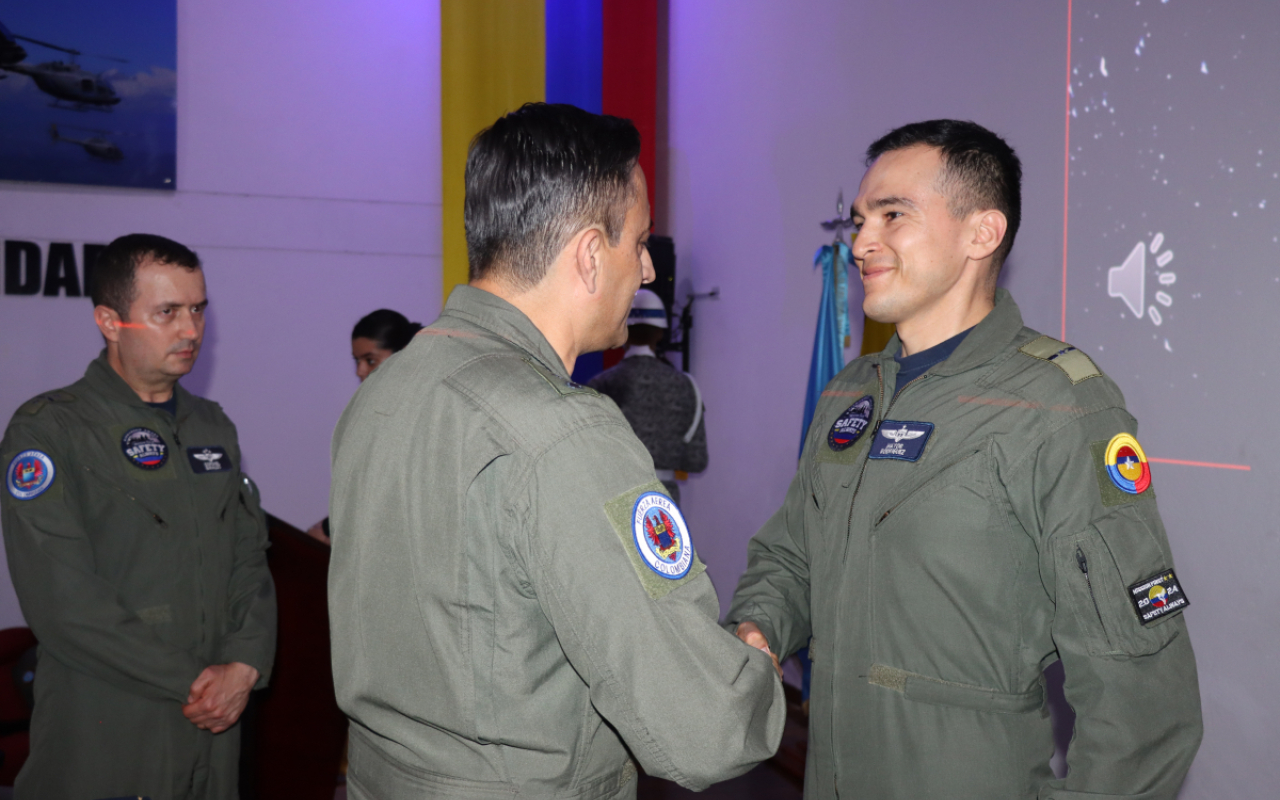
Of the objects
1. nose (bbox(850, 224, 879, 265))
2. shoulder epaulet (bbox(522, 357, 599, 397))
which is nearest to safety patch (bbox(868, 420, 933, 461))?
nose (bbox(850, 224, 879, 265))

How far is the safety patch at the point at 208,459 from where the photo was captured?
6.97ft

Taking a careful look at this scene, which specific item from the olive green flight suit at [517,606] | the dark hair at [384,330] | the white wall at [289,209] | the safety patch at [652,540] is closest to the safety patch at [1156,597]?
the olive green flight suit at [517,606]

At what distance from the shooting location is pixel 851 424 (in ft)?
5.04

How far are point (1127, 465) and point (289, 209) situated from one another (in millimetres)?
4600

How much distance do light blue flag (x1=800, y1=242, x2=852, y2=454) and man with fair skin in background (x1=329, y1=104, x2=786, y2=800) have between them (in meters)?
2.50

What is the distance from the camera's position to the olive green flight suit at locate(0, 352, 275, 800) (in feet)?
6.05

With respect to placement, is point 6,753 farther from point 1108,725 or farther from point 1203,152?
point 1203,152

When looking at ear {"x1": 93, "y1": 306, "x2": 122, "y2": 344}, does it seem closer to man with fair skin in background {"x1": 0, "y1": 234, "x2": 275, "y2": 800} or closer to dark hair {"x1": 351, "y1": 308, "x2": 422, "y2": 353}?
man with fair skin in background {"x1": 0, "y1": 234, "x2": 275, "y2": 800}

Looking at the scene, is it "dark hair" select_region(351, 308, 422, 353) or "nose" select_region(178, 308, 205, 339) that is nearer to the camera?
"nose" select_region(178, 308, 205, 339)

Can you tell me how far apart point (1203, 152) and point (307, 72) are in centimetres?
439

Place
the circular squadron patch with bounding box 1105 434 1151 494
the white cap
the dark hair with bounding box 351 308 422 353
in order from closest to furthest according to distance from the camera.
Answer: the circular squadron patch with bounding box 1105 434 1151 494, the dark hair with bounding box 351 308 422 353, the white cap

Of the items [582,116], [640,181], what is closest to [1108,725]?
[640,181]

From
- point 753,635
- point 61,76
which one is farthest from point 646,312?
point 61,76

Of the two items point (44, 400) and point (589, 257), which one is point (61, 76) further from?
point (589, 257)
